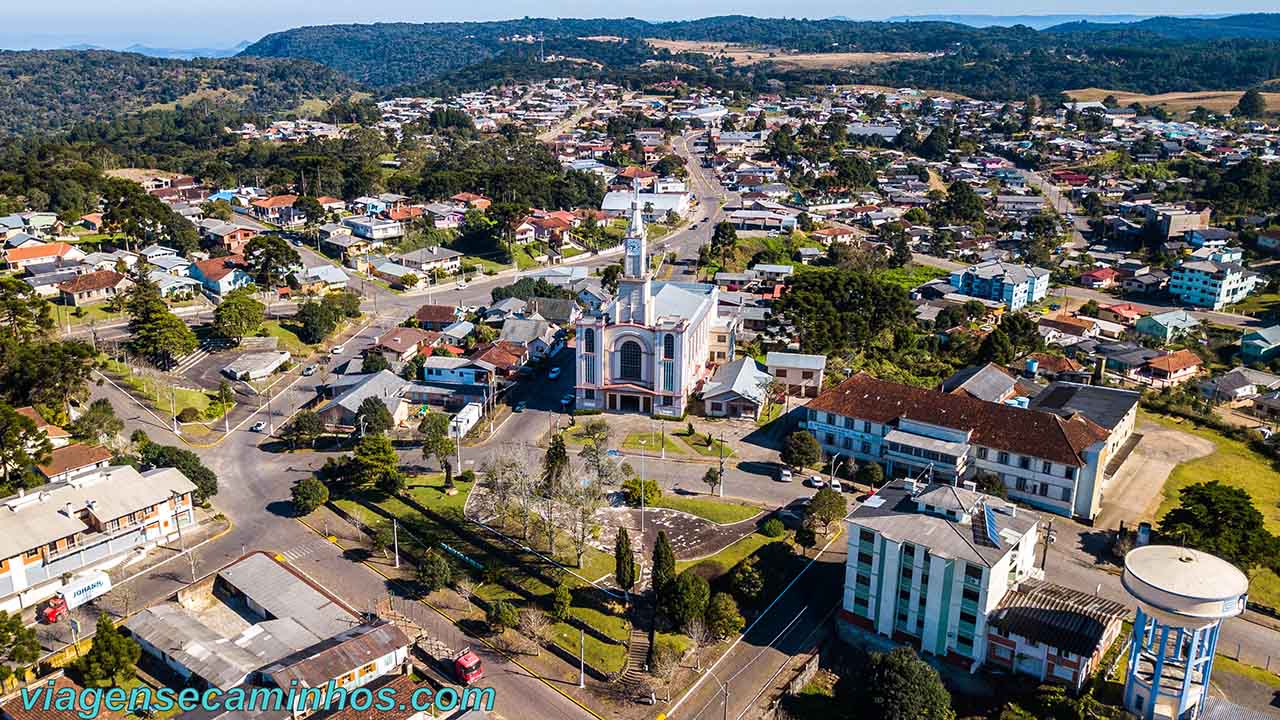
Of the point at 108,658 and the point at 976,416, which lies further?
the point at 976,416

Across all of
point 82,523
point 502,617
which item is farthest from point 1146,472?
point 82,523

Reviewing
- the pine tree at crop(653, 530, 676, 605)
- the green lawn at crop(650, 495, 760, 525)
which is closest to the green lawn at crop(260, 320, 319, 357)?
the green lawn at crop(650, 495, 760, 525)

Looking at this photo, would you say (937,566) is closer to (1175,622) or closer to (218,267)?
(1175,622)

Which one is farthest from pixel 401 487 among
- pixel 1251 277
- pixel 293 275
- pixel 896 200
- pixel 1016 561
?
pixel 896 200

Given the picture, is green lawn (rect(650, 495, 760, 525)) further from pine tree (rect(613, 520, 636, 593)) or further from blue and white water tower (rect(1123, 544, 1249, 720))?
blue and white water tower (rect(1123, 544, 1249, 720))

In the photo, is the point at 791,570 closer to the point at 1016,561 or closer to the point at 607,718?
the point at 1016,561

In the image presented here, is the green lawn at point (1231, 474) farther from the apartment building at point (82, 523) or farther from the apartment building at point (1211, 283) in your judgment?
the apartment building at point (82, 523)
